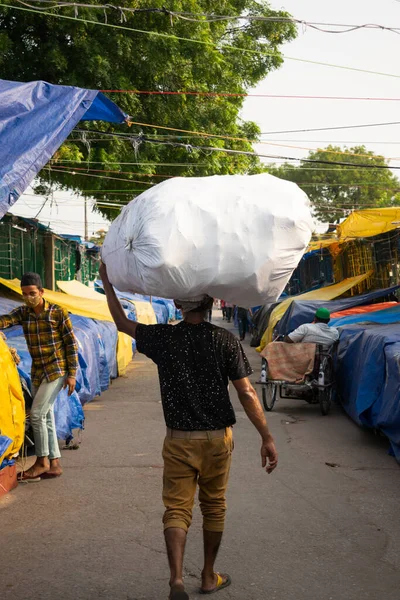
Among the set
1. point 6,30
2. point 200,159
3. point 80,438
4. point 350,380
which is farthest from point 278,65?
point 80,438

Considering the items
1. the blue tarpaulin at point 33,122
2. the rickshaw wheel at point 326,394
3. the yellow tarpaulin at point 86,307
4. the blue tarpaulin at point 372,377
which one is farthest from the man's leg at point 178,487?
the yellow tarpaulin at point 86,307

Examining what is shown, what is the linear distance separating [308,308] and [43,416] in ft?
37.3

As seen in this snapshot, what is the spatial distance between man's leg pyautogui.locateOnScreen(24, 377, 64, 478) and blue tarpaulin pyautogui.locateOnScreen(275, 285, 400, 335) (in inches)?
429

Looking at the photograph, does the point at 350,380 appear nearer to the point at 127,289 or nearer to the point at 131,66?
the point at 127,289

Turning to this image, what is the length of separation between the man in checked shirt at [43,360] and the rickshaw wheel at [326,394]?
5.03 metres

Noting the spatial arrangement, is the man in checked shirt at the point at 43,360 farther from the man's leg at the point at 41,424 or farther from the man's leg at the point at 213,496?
the man's leg at the point at 213,496

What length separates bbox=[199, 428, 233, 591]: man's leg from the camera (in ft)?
14.5

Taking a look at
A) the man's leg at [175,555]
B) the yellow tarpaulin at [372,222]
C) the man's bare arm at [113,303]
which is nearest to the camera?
the man's leg at [175,555]

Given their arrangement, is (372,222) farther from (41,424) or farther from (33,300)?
(41,424)

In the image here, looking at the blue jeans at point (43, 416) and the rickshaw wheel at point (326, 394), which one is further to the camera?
the rickshaw wheel at point (326, 394)

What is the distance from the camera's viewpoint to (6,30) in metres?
16.1

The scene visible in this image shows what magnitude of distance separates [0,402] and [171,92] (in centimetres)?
1289

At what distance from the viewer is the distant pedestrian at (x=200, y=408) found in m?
4.40

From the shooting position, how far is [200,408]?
442 cm
